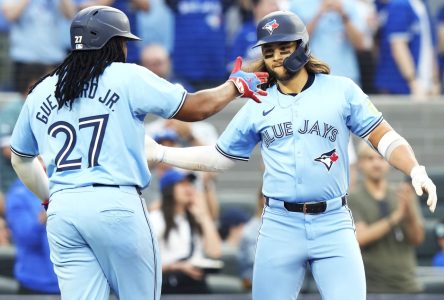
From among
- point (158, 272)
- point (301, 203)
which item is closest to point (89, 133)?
point (158, 272)

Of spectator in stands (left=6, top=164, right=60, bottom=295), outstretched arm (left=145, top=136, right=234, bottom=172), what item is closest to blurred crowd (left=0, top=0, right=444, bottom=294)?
spectator in stands (left=6, top=164, right=60, bottom=295)

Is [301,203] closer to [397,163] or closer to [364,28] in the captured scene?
[397,163]

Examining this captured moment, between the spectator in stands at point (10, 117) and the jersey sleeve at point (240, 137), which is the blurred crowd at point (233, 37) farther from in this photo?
the jersey sleeve at point (240, 137)

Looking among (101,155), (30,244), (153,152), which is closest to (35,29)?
(30,244)

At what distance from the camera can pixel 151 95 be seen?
17.9 ft

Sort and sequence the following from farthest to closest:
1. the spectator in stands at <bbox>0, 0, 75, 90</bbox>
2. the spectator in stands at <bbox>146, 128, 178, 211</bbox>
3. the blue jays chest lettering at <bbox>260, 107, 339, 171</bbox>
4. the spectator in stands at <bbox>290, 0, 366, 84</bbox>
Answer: the spectator in stands at <bbox>0, 0, 75, 90</bbox>, the spectator in stands at <bbox>290, 0, 366, 84</bbox>, the spectator in stands at <bbox>146, 128, 178, 211</bbox>, the blue jays chest lettering at <bbox>260, 107, 339, 171</bbox>

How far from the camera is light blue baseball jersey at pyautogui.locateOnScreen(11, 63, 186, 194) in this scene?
545 cm

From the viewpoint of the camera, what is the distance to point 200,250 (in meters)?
9.23

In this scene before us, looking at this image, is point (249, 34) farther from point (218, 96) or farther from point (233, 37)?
point (218, 96)

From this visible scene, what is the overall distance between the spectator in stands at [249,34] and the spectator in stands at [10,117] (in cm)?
190

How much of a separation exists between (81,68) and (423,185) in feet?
5.82

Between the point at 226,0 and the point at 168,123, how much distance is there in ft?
5.40

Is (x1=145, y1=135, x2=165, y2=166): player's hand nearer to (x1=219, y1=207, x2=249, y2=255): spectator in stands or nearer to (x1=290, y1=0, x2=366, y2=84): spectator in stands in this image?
(x1=219, y1=207, x2=249, y2=255): spectator in stands

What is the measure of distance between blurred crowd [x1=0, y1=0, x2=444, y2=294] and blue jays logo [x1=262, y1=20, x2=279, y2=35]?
3.10 m
